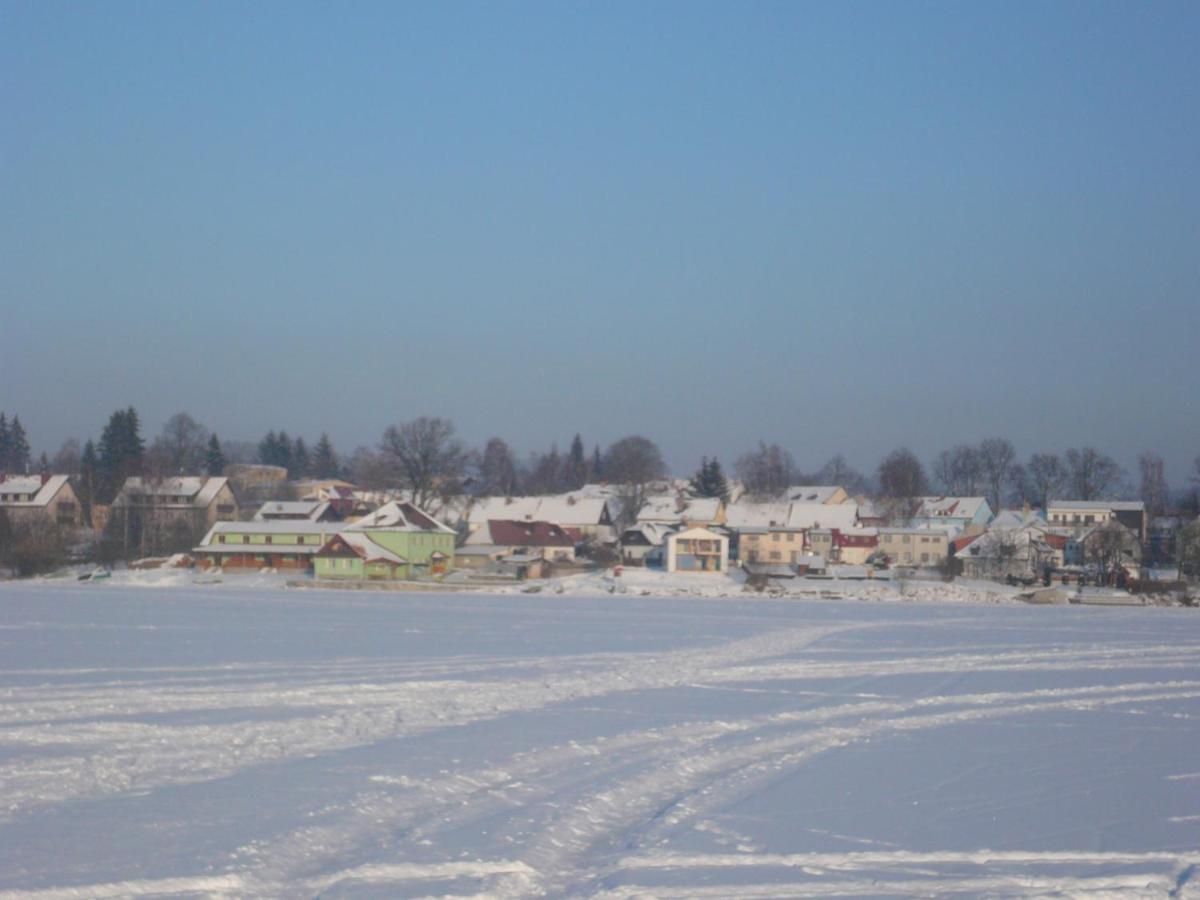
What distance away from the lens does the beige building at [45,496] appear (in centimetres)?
9044

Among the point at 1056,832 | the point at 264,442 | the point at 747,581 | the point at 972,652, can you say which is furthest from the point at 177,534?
the point at 264,442

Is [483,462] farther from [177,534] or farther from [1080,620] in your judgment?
[1080,620]

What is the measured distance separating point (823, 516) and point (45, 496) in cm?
5656

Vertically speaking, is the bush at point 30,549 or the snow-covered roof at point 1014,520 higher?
the snow-covered roof at point 1014,520

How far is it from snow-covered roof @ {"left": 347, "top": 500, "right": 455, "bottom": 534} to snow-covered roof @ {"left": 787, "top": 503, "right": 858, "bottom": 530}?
92.9 feet

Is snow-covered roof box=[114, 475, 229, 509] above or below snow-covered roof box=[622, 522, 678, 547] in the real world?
above

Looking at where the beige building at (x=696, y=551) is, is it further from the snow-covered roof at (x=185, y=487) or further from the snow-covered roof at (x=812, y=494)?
the snow-covered roof at (x=812, y=494)

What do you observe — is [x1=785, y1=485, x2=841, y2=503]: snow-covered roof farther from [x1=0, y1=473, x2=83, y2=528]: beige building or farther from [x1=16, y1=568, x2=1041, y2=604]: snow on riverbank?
[x1=0, y1=473, x2=83, y2=528]: beige building

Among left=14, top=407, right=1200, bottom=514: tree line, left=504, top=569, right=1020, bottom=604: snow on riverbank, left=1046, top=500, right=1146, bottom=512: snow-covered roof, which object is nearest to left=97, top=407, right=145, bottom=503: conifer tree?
left=14, top=407, right=1200, bottom=514: tree line

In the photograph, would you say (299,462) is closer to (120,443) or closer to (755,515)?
(120,443)

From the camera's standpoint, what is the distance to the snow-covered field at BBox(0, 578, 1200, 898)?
8.57 m

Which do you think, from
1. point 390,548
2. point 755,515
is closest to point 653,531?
point 755,515

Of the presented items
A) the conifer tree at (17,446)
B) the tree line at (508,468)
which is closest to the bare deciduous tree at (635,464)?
the tree line at (508,468)

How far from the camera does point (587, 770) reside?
12.1 meters
